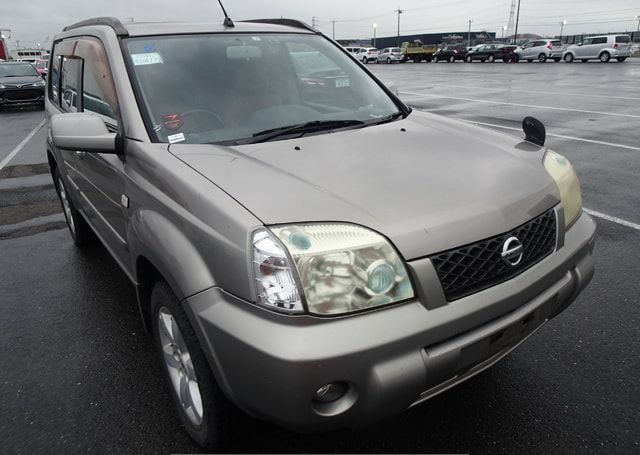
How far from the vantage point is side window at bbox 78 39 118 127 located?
2602 mm

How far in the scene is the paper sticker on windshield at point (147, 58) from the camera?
8.45 ft

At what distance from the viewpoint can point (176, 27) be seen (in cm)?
295

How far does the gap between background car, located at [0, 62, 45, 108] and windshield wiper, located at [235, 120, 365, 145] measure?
55.9 feet

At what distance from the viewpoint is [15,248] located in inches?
178

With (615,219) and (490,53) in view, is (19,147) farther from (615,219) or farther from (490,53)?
(490,53)

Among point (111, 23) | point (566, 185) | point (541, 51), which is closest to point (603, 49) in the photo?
point (541, 51)

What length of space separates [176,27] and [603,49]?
35.8 metres

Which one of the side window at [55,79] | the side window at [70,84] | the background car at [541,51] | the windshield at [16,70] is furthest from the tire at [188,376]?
the background car at [541,51]

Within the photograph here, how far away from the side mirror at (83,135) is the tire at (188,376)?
28.3 inches

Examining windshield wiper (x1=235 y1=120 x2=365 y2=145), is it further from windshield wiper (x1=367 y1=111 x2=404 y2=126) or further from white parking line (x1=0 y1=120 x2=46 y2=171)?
white parking line (x1=0 y1=120 x2=46 y2=171)

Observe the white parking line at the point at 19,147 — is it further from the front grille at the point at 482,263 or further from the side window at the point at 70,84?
the front grille at the point at 482,263

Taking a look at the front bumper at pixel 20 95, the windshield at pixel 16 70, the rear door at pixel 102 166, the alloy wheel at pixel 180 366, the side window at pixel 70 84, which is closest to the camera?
the alloy wheel at pixel 180 366

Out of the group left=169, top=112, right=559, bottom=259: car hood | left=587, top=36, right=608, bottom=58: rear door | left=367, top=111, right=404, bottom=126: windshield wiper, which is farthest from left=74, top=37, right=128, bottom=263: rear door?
left=587, top=36, right=608, bottom=58: rear door

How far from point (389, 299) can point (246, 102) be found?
149cm
